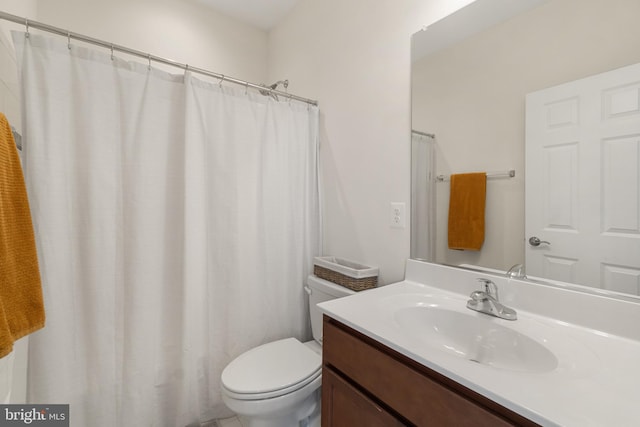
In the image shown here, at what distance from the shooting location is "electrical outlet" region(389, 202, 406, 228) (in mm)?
1317

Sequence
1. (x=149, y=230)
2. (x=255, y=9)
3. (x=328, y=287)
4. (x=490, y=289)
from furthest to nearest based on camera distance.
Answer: (x=255, y=9) < (x=328, y=287) < (x=149, y=230) < (x=490, y=289)

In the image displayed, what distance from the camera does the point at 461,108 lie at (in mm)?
1156

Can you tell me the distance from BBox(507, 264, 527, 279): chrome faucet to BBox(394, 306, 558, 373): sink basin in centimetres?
21

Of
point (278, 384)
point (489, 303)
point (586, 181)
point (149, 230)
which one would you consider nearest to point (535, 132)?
point (586, 181)

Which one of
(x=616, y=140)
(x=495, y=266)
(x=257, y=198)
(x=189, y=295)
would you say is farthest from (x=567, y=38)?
(x=189, y=295)

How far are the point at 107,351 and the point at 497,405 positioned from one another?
1.45 meters

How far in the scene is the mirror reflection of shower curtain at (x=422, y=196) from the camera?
49.4 inches

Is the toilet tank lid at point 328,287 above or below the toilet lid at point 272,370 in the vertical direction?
above

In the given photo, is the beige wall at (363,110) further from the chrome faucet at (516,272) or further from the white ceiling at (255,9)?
the chrome faucet at (516,272)

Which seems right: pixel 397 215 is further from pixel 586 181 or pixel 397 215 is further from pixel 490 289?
pixel 586 181

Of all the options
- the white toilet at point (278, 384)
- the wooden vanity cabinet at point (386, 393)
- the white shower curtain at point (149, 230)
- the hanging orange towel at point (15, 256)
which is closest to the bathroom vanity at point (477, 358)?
the wooden vanity cabinet at point (386, 393)

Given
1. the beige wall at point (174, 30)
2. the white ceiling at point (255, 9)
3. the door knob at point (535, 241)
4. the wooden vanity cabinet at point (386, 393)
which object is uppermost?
the white ceiling at point (255, 9)

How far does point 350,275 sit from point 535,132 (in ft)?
3.08

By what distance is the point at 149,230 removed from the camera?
1267mm
